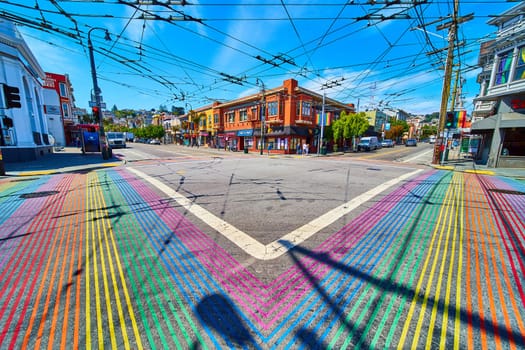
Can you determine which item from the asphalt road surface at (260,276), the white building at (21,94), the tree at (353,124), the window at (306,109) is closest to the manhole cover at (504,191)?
the asphalt road surface at (260,276)

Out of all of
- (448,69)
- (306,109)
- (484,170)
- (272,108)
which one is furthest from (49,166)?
(448,69)

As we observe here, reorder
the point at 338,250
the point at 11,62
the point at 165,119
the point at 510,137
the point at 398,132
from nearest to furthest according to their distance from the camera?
the point at 338,250 → the point at 11,62 → the point at 510,137 → the point at 398,132 → the point at 165,119

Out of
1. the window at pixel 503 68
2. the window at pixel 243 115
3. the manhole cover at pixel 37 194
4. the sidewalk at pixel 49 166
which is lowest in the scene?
the manhole cover at pixel 37 194

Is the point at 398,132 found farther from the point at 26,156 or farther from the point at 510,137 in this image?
the point at 26,156

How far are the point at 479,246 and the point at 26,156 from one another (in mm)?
23589

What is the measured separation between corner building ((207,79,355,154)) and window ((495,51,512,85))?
14.4m

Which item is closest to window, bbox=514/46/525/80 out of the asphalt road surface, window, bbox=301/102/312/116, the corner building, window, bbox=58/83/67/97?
the asphalt road surface

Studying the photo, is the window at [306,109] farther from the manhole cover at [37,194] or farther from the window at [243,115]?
the manhole cover at [37,194]

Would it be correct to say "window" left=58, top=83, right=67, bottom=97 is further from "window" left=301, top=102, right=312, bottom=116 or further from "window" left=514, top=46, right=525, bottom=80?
"window" left=514, top=46, right=525, bottom=80

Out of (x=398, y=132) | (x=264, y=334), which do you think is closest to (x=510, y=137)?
(x=264, y=334)

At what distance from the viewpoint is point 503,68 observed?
1402cm

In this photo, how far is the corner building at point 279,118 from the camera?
25750 millimetres

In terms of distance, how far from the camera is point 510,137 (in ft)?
50.6

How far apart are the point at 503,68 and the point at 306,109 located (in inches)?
683
